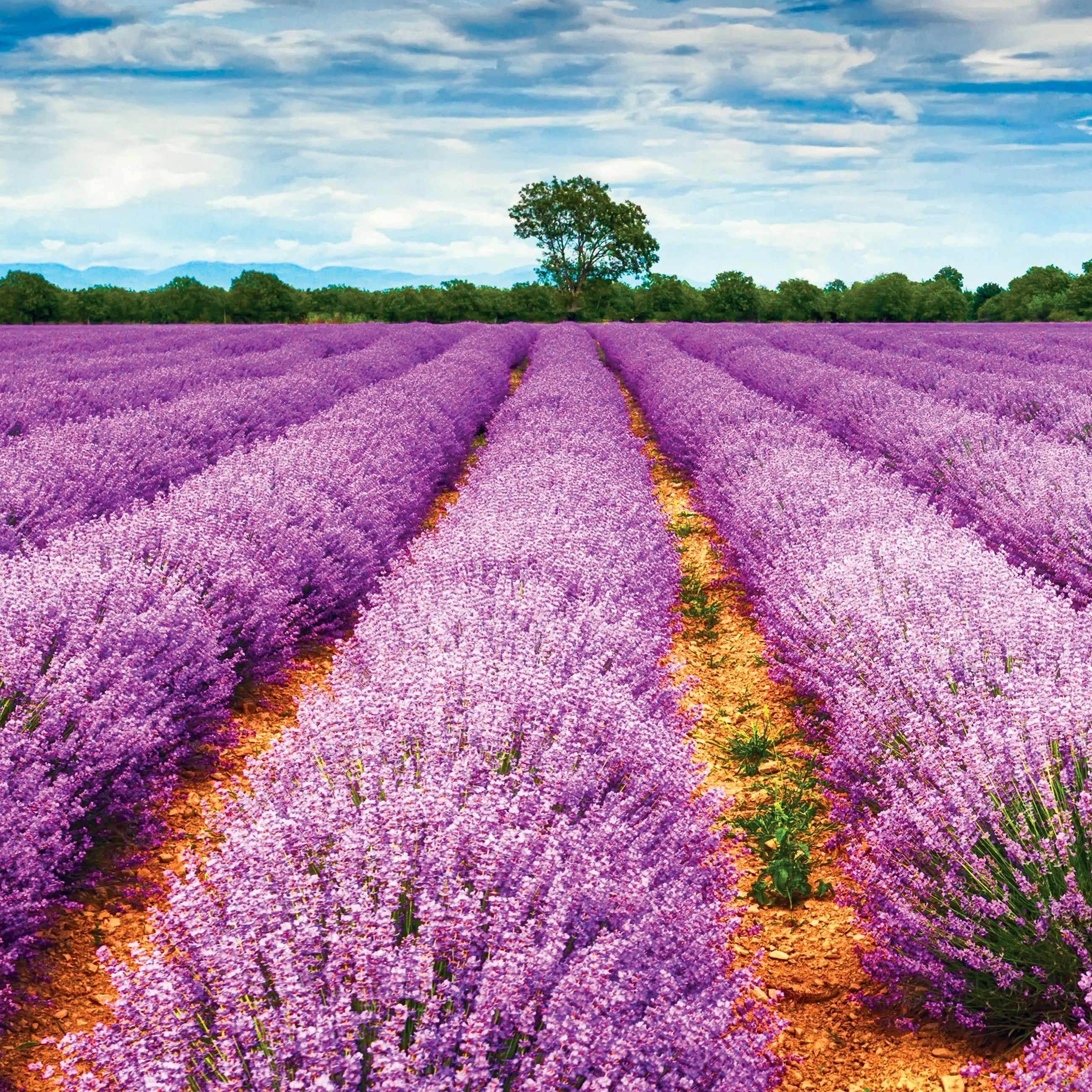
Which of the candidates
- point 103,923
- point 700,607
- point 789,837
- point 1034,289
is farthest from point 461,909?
point 1034,289

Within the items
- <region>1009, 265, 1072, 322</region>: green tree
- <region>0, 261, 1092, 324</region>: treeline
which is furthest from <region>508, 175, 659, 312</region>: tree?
<region>1009, 265, 1072, 322</region>: green tree

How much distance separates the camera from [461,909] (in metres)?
1.58

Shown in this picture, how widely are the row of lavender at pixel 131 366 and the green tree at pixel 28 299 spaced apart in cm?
2276

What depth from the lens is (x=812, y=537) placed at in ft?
15.4

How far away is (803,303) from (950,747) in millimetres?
52449

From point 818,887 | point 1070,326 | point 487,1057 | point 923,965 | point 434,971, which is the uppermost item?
point 1070,326

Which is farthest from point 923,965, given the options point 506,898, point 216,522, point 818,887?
point 216,522

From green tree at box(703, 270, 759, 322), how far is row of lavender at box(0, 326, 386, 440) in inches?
1252

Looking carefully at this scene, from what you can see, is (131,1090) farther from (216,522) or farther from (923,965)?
(216,522)

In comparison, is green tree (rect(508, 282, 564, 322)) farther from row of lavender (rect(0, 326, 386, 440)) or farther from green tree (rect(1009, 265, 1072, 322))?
row of lavender (rect(0, 326, 386, 440))

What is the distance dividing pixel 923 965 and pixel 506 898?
1190 millimetres

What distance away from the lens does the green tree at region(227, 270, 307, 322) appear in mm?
45406

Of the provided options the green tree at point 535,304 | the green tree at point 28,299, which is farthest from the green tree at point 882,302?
the green tree at point 28,299

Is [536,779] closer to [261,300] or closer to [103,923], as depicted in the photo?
[103,923]
